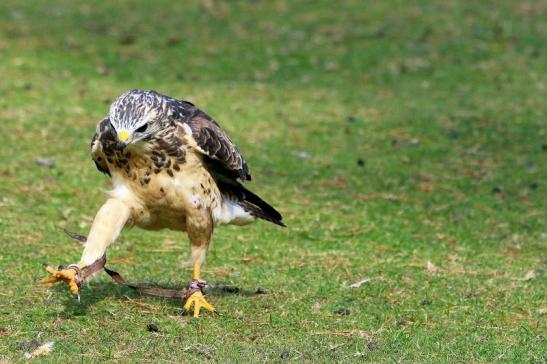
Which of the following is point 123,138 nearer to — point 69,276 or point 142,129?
point 142,129

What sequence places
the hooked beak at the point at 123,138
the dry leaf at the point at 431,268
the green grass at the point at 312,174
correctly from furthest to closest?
the dry leaf at the point at 431,268 < the green grass at the point at 312,174 < the hooked beak at the point at 123,138

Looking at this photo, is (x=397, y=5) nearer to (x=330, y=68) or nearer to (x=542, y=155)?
(x=330, y=68)

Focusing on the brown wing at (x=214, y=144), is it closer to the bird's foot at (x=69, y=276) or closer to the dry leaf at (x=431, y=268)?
the bird's foot at (x=69, y=276)

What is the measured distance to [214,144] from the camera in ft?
23.1

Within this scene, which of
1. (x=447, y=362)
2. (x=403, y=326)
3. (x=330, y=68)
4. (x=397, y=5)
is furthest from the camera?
(x=397, y=5)

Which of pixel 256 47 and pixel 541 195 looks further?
A: pixel 256 47

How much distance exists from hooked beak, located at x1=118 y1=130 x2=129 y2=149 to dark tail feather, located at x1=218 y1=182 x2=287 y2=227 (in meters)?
1.28

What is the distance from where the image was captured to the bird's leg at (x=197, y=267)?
23.2ft

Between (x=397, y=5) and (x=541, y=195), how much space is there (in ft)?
26.5

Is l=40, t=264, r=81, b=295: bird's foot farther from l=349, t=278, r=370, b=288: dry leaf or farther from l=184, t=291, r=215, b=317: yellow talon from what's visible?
l=349, t=278, r=370, b=288: dry leaf

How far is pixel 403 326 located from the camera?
23.1 feet

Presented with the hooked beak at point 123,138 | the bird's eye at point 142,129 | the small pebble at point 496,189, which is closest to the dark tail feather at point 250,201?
the bird's eye at point 142,129

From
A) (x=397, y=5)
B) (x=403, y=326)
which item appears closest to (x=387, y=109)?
(x=397, y=5)

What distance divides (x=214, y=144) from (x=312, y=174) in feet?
14.5
